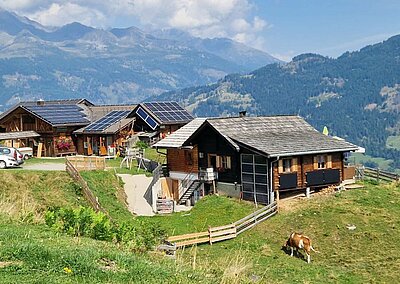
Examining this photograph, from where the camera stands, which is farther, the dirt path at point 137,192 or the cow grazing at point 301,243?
the dirt path at point 137,192

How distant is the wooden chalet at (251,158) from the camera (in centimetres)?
3575

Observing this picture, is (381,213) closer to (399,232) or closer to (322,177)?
(399,232)

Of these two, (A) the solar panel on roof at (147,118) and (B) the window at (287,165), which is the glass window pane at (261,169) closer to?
(B) the window at (287,165)

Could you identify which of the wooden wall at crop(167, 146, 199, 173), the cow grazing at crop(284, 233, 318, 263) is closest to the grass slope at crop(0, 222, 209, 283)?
the cow grazing at crop(284, 233, 318, 263)

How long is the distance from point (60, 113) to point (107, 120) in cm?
537

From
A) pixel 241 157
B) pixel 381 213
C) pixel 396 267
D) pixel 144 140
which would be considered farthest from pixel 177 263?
pixel 144 140

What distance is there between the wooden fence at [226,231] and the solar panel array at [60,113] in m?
31.6

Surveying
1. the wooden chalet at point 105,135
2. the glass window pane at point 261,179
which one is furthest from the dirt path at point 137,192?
the wooden chalet at point 105,135

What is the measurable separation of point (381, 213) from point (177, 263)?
67.1 ft

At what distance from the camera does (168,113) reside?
206ft

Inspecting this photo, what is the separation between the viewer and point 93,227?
1714 cm

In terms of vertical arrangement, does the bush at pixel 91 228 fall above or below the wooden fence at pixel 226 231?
above

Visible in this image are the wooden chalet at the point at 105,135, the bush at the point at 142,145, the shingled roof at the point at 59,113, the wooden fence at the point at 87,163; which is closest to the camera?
the wooden fence at the point at 87,163

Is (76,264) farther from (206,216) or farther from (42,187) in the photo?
(42,187)
